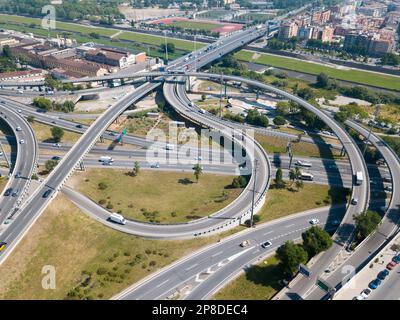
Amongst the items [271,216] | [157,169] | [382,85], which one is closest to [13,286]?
[157,169]

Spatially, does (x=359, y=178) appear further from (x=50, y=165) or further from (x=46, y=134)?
(x=46, y=134)

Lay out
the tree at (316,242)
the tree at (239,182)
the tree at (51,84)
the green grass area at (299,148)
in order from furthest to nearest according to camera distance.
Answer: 1. the tree at (51,84)
2. the green grass area at (299,148)
3. the tree at (239,182)
4. the tree at (316,242)

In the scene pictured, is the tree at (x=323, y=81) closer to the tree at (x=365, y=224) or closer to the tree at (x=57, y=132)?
the tree at (x=365, y=224)

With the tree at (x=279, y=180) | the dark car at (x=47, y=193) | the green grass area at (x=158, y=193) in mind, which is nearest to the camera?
the dark car at (x=47, y=193)

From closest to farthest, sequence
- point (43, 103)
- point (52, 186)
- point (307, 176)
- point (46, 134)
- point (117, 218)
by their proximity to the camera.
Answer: point (117, 218)
point (52, 186)
point (307, 176)
point (46, 134)
point (43, 103)

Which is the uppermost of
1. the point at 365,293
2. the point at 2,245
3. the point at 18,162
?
the point at 18,162
